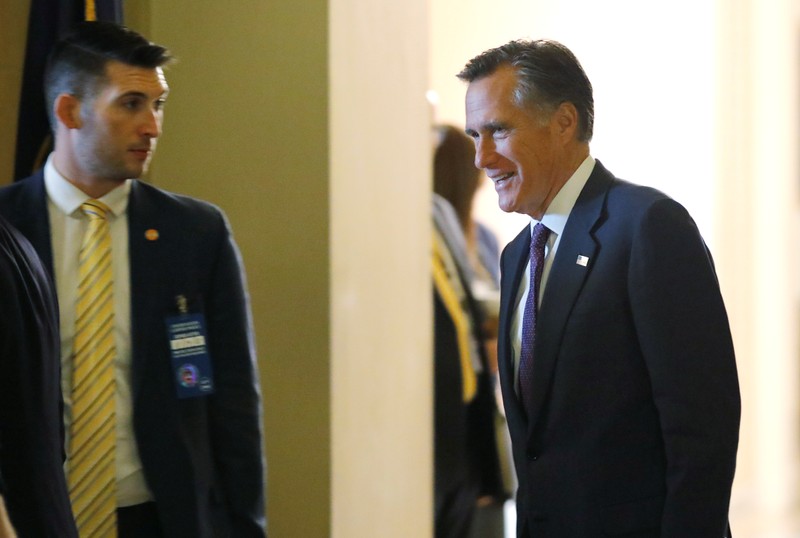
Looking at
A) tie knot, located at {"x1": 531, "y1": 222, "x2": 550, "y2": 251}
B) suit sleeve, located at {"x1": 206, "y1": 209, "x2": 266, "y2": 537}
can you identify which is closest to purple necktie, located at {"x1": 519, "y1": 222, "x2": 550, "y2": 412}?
tie knot, located at {"x1": 531, "y1": 222, "x2": 550, "y2": 251}

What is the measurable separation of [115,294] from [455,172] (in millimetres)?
1831

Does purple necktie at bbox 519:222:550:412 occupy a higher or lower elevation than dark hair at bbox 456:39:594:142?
lower

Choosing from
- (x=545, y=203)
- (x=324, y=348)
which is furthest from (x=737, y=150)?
Result: (x=545, y=203)

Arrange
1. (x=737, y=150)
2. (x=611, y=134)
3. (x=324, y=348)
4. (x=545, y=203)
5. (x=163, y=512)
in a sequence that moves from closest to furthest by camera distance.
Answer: (x=545, y=203)
(x=163, y=512)
(x=324, y=348)
(x=611, y=134)
(x=737, y=150)

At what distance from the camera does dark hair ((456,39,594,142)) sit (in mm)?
2201

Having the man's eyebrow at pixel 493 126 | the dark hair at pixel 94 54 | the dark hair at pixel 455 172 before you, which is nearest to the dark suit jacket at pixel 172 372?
the dark hair at pixel 94 54

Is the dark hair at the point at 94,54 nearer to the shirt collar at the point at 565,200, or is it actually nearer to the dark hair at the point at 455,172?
the shirt collar at the point at 565,200

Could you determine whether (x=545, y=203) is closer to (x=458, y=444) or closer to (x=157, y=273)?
(x=157, y=273)

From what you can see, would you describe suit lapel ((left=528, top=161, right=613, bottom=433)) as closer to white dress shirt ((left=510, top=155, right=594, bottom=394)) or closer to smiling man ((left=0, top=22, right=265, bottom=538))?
white dress shirt ((left=510, top=155, right=594, bottom=394))

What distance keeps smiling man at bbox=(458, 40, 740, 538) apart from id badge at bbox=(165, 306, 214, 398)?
0.67 meters

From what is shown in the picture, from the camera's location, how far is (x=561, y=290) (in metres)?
2.06

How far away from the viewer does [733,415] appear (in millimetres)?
1947

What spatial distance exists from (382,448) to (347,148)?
924 millimetres

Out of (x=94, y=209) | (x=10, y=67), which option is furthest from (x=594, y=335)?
(x=10, y=67)
